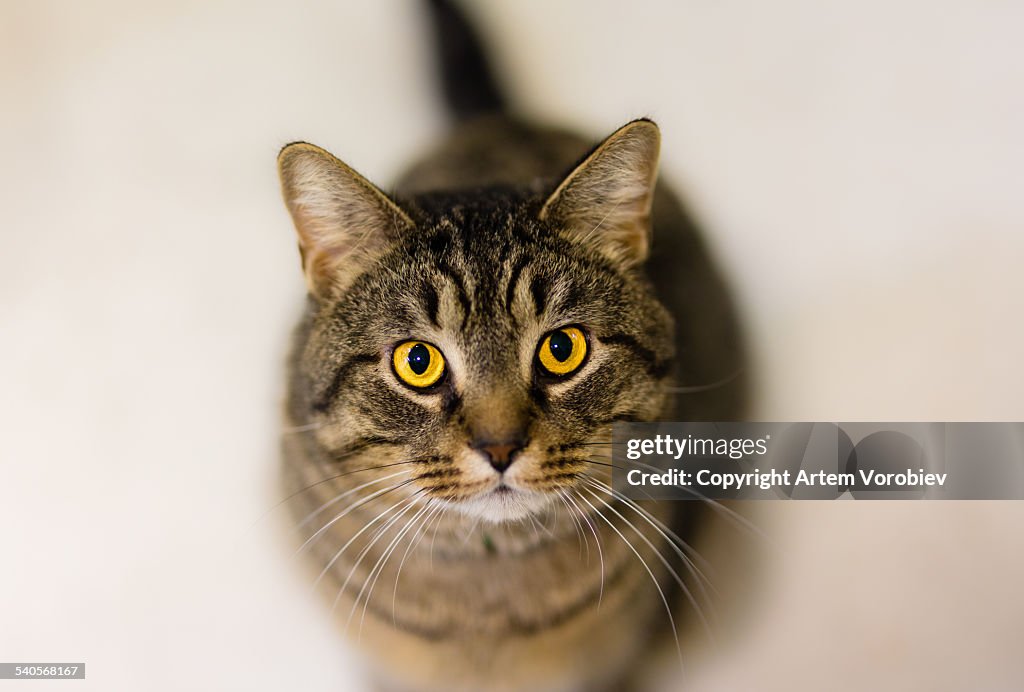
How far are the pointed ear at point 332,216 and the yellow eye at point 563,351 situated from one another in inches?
9.3

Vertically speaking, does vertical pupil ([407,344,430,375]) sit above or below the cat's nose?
above

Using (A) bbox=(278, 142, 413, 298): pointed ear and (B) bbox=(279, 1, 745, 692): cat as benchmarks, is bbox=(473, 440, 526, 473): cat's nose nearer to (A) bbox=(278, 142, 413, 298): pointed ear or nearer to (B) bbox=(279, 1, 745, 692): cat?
(B) bbox=(279, 1, 745, 692): cat

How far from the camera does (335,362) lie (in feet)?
3.09

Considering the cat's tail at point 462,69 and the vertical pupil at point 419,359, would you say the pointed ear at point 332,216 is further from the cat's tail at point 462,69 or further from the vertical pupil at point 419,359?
the cat's tail at point 462,69

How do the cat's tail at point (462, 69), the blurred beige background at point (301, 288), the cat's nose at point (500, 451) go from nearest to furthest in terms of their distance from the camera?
the cat's nose at point (500, 451)
the blurred beige background at point (301, 288)
the cat's tail at point (462, 69)

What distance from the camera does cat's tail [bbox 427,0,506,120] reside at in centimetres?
138

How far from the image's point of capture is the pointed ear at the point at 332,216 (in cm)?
89

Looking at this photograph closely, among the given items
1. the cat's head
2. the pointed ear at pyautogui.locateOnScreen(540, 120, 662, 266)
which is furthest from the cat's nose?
the pointed ear at pyautogui.locateOnScreen(540, 120, 662, 266)

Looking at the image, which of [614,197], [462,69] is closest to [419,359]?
[614,197]

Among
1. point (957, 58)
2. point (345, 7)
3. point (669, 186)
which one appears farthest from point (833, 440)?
point (345, 7)

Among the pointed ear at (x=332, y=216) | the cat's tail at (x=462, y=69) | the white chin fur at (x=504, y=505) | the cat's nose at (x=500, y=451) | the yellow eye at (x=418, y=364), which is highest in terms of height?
the cat's tail at (x=462, y=69)

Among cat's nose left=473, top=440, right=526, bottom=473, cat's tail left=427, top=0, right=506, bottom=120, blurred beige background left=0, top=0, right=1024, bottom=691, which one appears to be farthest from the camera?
cat's tail left=427, top=0, right=506, bottom=120

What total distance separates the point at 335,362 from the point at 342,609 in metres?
0.41

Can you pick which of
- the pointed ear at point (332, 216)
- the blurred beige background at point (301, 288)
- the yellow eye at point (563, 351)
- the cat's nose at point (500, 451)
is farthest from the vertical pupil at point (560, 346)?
the blurred beige background at point (301, 288)
